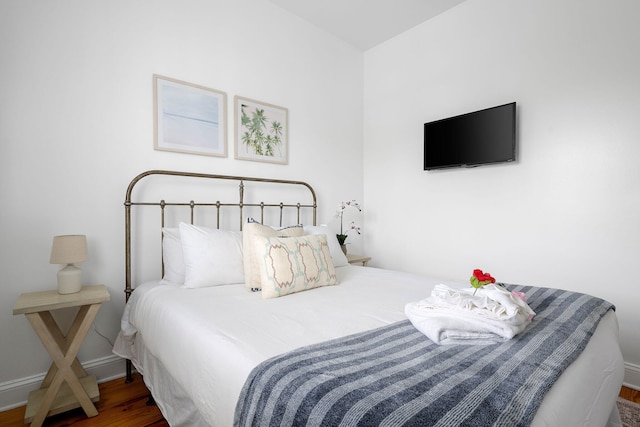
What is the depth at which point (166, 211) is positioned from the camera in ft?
7.82

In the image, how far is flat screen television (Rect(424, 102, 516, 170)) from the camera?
2.62 metres

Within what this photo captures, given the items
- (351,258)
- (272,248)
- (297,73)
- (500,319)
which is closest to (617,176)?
(500,319)

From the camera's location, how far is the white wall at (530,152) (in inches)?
85.6

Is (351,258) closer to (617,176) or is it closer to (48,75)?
(617,176)

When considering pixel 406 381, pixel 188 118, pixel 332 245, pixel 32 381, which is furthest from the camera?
pixel 332 245

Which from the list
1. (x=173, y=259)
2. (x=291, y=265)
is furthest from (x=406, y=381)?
(x=173, y=259)

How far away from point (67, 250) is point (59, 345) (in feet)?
1.73

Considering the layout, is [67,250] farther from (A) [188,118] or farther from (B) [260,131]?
(B) [260,131]

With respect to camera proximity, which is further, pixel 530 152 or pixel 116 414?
pixel 530 152

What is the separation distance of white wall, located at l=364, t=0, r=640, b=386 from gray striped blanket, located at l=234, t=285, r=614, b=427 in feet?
4.91

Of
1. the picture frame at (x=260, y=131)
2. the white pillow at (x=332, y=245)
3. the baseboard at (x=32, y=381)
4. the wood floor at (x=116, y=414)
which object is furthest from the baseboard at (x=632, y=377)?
the baseboard at (x=32, y=381)

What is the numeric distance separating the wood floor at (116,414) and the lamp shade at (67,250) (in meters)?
0.84

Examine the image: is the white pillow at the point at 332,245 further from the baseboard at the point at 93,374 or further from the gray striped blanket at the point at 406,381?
the baseboard at the point at 93,374

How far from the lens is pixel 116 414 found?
1772 mm
